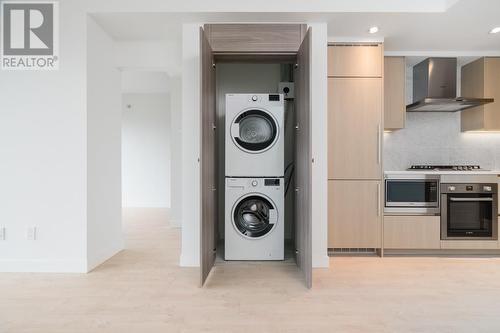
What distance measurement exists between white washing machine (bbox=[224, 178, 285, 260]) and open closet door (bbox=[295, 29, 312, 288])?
0.30 metres

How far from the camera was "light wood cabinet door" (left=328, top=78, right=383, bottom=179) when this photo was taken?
348 cm

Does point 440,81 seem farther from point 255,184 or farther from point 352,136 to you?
point 255,184

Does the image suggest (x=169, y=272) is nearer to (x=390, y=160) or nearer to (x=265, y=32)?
(x=265, y=32)

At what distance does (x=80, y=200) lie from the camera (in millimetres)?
3010

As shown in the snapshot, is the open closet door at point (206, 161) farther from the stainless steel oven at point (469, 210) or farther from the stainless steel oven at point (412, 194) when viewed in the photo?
the stainless steel oven at point (469, 210)

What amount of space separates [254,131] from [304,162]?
862mm

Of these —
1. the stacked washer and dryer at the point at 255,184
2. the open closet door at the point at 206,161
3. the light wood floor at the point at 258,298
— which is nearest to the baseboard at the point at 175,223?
the light wood floor at the point at 258,298

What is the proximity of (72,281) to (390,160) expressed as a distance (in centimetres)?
381

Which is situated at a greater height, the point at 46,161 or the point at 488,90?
the point at 488,90

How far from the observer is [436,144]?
13.9ft

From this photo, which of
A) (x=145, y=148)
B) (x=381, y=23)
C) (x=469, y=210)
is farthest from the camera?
(x=145, y=148)

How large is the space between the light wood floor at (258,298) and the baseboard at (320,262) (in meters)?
0.09

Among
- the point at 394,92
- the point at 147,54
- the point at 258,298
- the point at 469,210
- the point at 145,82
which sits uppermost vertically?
the point at 145,82

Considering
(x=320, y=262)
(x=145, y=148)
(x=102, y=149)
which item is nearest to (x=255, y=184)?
(x=320, y=262)
